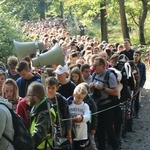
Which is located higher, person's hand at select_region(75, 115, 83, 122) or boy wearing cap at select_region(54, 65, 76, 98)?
boy wearing cap at select_region(54, 65, 76, 98)

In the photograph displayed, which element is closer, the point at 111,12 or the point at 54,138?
the point at 54,138

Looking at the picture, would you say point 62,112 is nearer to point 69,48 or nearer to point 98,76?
point 98,76

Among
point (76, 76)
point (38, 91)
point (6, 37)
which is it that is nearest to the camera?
point (38, 91)

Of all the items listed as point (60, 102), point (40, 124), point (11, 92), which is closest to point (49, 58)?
point (40, 124)

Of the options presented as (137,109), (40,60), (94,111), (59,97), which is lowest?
(137,109)

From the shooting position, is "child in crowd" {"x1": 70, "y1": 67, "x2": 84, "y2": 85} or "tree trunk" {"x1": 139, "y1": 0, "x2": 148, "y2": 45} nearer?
"child in crowd" {"x1": 70, "y1": 67, "x2": 84, "y2": 85}

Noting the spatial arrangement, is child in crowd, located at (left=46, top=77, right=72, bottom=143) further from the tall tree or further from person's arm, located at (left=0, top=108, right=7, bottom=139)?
the tall tree

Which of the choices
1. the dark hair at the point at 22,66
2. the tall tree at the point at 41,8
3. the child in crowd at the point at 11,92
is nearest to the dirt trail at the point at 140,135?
the dark hair at the point at 22,66

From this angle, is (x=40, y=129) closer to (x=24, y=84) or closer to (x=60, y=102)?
(x=60, y=102)

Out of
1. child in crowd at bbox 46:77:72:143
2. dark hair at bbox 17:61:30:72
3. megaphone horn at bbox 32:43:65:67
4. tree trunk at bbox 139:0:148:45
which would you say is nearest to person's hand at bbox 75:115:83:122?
child in crowd at bbox 46:77:72:143

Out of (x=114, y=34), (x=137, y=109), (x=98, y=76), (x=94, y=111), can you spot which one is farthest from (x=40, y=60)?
(x=114, y=34)

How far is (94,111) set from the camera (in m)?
6.27

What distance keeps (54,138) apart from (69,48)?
789 cm

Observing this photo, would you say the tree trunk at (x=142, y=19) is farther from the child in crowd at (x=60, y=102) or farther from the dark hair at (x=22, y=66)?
the child in crowd at (x=60, y=102)
